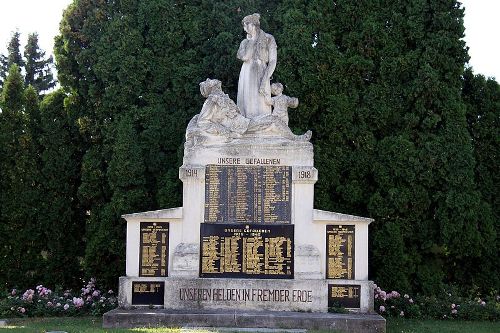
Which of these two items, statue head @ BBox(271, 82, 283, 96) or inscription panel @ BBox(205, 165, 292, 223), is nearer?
inscription panel @ BBox(205, 165, 292, 223)

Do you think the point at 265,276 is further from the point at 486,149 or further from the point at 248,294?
the point at 486,149

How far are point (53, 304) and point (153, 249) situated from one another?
2.91 m

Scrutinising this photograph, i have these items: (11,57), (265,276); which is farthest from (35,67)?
(265,276)

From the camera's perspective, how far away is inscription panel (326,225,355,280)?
40.0ft

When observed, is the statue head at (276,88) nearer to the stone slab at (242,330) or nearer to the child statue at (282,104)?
the child statue at (282,104)

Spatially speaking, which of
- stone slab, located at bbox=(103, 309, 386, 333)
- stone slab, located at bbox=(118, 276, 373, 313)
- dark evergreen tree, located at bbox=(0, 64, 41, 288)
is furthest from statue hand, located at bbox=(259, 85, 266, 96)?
dark evergreen tree, located at bbox=(0, 64, 41, 288)

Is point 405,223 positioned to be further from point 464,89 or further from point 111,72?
point 111,72

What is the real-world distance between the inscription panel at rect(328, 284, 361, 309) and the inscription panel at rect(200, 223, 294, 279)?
89 cm

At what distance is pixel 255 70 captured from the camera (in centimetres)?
1333

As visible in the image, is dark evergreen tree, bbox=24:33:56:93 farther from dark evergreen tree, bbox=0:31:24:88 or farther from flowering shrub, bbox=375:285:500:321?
flowering shrub, bbox=375:285:500:321

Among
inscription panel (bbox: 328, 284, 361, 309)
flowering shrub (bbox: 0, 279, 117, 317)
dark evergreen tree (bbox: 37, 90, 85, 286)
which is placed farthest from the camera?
dark evergreen tree (bbox: 37, 90, 85, 286)

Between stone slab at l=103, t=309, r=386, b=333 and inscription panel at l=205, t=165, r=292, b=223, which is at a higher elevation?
inscription panel at l=205, t=165, r=292, b=223

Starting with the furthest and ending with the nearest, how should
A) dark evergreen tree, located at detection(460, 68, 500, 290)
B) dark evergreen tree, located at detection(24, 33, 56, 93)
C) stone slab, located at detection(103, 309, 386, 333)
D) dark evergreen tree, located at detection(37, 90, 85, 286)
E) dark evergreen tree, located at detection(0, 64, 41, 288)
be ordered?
1. dark evergreen tree, located at detection(24, 33, 56, 93)
2. dark evergreen tree, located at detection(37, 90, 85, 286)
3. dark evergreen tree, located at detection(0, 64, 41, 288)
4. dark evergreen tree, located at detection(460, 68, 500, 290)
5. stone slab, located at detection(103, 309, 386, 333)

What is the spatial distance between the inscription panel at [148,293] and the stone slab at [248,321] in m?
0.81
